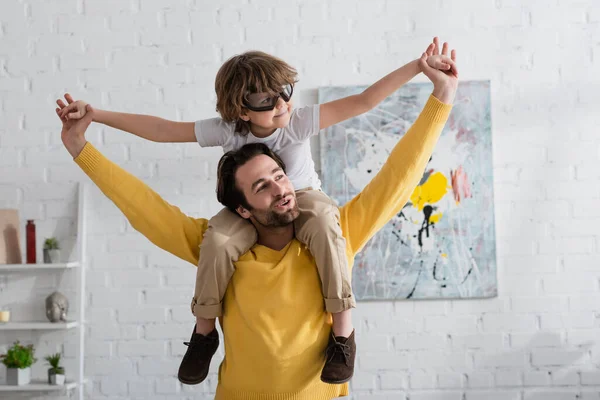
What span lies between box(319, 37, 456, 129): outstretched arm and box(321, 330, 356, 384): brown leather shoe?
0.67 metres

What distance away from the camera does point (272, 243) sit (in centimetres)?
243

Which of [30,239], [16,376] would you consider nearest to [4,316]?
[16,376]

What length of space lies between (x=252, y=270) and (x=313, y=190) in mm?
321

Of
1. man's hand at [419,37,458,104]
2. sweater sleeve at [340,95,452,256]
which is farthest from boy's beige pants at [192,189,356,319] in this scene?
man's hand at [419,37,458,104]

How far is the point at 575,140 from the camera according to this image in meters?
4.12

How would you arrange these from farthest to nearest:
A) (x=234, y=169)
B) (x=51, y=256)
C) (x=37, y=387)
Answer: (x=51, y=256) < (x=37, y=387) < (x=234, y=169)

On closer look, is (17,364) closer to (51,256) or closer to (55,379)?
(55,379)

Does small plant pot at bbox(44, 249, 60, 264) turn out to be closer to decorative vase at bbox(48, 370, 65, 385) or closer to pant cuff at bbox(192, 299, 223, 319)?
decorative vase at bbox(48, 370, 65, 385)

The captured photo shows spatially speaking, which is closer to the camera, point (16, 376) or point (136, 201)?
point (136, 201)

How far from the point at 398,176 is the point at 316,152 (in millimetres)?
1775

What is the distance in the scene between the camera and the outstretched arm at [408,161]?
238cm

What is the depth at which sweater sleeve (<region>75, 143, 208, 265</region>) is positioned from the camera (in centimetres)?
243

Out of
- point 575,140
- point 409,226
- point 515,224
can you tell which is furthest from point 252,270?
point 575,140

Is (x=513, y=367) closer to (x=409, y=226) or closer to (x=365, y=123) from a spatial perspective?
(x=409, y=226)
